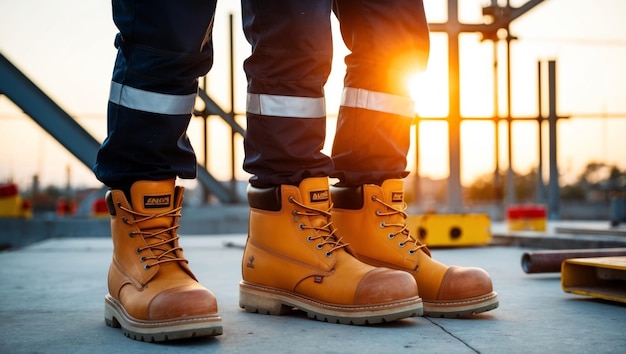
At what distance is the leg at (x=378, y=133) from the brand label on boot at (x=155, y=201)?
0.48m

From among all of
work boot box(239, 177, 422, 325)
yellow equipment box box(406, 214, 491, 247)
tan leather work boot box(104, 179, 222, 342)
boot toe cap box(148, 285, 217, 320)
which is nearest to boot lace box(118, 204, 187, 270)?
tan leather work boot box(104, 179, 222, 342)

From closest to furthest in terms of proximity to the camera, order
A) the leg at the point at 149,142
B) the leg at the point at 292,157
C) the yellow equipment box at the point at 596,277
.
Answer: the leg at the point at 149,142, the leg at the point at 292,157, the yellow equipment box at the point at 596,277

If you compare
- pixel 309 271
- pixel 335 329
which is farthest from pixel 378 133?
pixel 335 329

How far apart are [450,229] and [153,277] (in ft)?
10.3

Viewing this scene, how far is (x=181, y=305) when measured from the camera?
1.33 meters

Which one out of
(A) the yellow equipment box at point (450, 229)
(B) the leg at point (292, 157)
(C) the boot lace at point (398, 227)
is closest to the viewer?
(B) the leg at point (292, 157)

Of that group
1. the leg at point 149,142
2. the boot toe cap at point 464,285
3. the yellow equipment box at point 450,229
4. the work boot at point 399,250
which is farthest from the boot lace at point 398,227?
the yellow equipment box at point 450,229

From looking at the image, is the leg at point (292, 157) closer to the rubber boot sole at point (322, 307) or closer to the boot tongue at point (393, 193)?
the rubber boot sole at point (322, 307)

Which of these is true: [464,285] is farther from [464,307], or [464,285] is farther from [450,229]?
[450,229]

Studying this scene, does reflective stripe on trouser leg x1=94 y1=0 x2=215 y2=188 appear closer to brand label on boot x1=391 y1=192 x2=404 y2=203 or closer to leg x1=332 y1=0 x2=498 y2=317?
leg x1=332 y1=0 x2=498 y2=317

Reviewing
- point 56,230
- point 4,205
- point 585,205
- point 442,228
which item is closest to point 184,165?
point 442,228

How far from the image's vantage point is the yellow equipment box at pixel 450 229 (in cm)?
430

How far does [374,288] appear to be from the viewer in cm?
148

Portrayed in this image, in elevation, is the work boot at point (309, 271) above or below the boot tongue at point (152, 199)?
below
